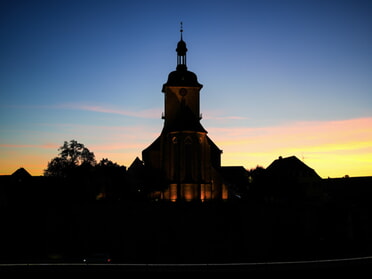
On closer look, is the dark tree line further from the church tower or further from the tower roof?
the tower roof

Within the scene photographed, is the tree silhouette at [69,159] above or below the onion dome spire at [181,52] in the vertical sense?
below

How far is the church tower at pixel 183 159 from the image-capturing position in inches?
2000

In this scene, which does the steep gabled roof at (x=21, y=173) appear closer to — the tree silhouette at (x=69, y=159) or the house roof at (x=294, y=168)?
the tree silhouette at (x=69, y=159)

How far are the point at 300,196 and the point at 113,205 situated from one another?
24.8 m

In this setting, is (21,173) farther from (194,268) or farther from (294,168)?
(194,268)

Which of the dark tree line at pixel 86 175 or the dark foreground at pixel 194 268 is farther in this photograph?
the dark tree line at pixel 86 175

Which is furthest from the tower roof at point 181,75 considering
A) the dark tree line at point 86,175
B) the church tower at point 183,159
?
the dark tree line at point 86,175

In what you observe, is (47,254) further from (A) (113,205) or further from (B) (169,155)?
(B) (169,155)

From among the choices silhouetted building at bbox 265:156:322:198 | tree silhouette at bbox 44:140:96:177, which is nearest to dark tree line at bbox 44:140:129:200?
tree silhouette at bbox 44:140:96:177

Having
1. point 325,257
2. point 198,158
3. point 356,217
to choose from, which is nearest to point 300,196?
point 356,217

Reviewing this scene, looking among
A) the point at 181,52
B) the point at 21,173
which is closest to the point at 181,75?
the point at 181,52

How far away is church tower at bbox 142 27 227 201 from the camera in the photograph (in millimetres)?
50812

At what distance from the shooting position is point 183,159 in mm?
51562

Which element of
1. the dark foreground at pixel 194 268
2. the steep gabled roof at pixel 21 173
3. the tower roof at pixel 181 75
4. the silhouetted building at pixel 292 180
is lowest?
the dark foreground at pixel 194 268
